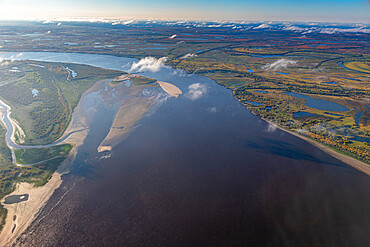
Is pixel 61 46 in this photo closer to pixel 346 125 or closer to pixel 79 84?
pixel 79 84

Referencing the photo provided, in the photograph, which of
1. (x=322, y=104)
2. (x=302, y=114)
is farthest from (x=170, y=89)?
(x=322, y=104)

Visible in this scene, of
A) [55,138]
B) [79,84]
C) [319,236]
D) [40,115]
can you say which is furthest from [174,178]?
[79,84]

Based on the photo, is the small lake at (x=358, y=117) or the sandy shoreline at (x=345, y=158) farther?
the small lake at (x=358, y=117)

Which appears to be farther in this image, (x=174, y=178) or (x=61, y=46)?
(x=61, y=46)

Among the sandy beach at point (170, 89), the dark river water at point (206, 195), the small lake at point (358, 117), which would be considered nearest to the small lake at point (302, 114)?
the small lake at point (358, 117)

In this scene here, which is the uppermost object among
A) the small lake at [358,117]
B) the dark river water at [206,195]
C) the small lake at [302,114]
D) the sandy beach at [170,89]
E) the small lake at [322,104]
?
the sandy beach at [170,89]

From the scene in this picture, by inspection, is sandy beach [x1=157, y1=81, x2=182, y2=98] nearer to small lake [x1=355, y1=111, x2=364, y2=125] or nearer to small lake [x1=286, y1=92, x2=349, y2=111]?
small lake [x1=286, y1=92, x2=349, y2=111]

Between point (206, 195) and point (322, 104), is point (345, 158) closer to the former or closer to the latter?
point (206, 195)

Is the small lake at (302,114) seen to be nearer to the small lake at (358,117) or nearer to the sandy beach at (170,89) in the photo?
the small lake at (358,117)
